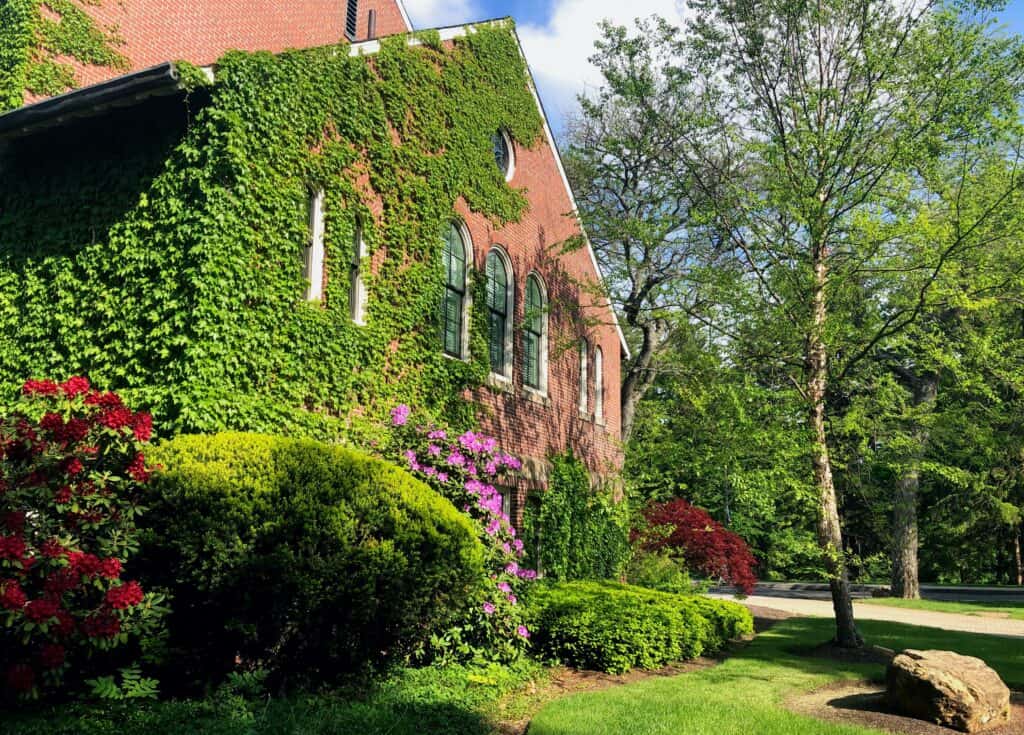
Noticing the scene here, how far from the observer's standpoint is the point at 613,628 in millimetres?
9945

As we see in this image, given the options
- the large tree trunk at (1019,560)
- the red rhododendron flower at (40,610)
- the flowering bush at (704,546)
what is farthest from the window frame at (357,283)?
the large tree trunk at (1019,560)

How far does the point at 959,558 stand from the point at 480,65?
3694cm

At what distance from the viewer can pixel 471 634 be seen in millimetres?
8859

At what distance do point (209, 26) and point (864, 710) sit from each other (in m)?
15.9

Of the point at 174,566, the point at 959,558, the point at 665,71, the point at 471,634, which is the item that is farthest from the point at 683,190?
the point at 959,558

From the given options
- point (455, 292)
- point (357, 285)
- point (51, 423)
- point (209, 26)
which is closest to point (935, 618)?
point (455, 292)

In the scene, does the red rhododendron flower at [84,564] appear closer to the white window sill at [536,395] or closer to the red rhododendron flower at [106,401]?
the red rhododendron flower at [106,401]

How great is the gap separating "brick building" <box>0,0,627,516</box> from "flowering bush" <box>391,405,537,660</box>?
198 cm

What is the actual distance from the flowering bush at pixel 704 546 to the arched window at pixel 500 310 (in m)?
6.55

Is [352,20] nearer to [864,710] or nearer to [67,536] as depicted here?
[67,536]

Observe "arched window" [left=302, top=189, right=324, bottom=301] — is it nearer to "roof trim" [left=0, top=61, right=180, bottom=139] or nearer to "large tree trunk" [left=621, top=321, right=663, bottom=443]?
"roof trim" [left=0, top=61, right=180, bottom=139]

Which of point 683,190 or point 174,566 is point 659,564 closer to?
point 683,190

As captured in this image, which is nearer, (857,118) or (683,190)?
(857,118)

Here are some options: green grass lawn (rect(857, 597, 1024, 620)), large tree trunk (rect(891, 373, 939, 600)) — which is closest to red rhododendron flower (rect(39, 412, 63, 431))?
green grass lawn (rect(857, 597, 1024, 620))
